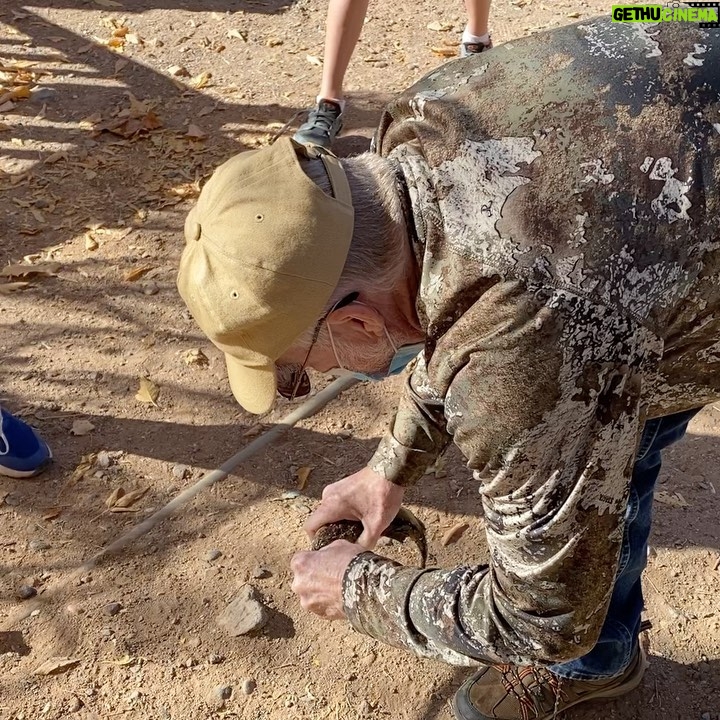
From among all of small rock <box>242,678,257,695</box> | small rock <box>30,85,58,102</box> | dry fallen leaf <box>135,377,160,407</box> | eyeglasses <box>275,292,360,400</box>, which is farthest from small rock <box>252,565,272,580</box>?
small rock <box>30,85,58,102</box>

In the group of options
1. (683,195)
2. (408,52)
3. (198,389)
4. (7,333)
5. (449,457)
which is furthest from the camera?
(408,52)

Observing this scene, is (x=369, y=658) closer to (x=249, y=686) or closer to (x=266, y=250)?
(x=249, y=686)

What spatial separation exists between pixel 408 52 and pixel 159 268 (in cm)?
285

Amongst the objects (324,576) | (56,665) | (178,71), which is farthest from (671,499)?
(178,71)

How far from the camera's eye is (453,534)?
3127mm

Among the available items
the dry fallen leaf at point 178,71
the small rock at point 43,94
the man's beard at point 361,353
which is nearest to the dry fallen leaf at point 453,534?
the man's beard at point 361,353

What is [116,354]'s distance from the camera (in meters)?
3.90

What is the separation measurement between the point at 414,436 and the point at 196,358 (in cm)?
178

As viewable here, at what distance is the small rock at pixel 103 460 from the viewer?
3420mm

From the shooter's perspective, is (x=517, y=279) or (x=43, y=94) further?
(x=43, y=94)

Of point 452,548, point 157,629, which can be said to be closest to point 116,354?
point 157,629

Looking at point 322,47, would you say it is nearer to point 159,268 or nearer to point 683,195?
point 159,268

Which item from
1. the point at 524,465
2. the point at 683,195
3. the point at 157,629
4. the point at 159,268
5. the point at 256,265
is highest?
the point at 683,195

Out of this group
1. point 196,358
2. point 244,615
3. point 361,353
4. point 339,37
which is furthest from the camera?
point 339,37
